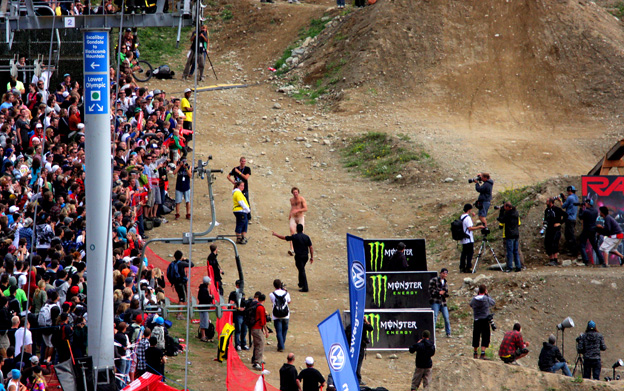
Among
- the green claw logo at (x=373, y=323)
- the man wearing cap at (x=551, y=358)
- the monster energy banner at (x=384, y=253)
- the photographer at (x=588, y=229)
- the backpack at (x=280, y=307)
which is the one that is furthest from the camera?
the photographer at (x=588, y=229)

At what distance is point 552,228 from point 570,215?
2.00ft

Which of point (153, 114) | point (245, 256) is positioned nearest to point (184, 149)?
point (153, 114)

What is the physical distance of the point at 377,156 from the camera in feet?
92.0

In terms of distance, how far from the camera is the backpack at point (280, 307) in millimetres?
16047

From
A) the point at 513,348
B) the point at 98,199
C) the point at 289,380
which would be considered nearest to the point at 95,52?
the point at 98,199

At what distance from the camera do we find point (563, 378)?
15.1 metres

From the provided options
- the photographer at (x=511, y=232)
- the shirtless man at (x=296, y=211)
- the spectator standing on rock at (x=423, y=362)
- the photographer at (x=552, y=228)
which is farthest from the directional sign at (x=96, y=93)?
the photographer at (x=552, y=228)

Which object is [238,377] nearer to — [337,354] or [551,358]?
[337,354]

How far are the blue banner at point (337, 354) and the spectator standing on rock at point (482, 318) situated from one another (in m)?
A: 5.84

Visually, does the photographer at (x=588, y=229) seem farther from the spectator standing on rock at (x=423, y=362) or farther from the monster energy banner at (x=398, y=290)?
the spectator standing on rock at (x=423, y=362)

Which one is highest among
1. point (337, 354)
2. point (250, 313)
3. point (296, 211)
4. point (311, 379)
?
point (296, 211)

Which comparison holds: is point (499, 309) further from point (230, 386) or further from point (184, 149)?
point (184, 149)

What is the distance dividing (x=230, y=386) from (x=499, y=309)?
749 cm

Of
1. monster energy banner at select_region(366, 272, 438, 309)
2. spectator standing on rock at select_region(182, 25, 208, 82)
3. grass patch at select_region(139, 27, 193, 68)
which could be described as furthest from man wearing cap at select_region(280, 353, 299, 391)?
grass patch at select_region(139, 27, 193, 68)
